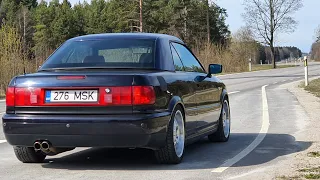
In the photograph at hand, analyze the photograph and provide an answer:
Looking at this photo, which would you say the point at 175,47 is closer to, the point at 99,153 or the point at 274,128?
the point at 99,153

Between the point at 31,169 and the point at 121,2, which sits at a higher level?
the point at 121,2

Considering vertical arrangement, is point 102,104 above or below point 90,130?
above

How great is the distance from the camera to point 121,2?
186ft

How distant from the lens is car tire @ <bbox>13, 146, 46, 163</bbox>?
659 cm

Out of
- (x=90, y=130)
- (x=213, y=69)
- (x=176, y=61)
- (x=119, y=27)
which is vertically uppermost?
(x=119, y=27)

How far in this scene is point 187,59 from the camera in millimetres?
7734

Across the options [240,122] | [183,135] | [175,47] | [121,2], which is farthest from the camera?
[121,2]

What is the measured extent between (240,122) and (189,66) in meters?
4.09

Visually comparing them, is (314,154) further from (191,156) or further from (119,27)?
(119,27)

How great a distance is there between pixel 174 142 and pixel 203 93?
1.39 m

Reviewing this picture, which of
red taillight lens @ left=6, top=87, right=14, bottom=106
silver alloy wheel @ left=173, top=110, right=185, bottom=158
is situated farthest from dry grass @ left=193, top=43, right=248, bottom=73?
red taillight lens @ left=6, top=87, right=14, bottom=106

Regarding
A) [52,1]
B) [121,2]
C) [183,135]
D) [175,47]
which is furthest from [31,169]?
[52,1]

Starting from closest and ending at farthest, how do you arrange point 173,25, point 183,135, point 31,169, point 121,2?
point 31,169, point 183,135, point 121,2, point 173,25

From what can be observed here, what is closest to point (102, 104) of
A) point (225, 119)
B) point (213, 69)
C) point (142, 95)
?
point (142, 95)
